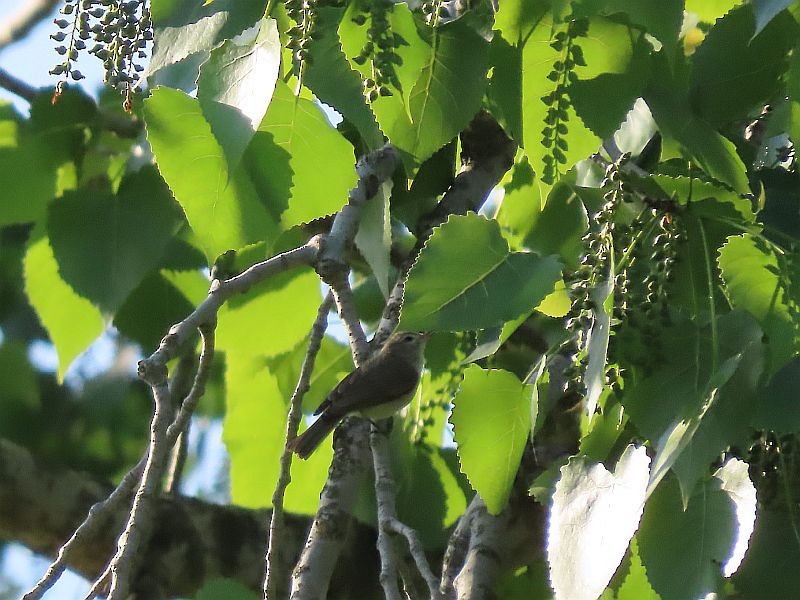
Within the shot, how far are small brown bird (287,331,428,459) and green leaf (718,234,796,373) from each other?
2.27 ft

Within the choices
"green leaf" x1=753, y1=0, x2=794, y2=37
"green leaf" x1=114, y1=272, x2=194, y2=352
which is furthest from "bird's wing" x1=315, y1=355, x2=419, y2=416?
"green leaf" x1=753, y1=0, x2=794, y2=37

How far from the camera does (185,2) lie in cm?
122

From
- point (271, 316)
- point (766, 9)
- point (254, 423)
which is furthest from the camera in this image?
point (254, 423)

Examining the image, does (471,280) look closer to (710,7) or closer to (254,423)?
(710,7)

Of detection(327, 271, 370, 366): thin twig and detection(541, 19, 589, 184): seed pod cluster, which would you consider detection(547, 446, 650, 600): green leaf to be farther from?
detection(327, 271, 370, 366): thin twig

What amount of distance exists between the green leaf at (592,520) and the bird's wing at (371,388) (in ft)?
1.96

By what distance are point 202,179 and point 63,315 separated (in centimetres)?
74

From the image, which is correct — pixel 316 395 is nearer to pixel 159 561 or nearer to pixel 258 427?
pixel 258 427

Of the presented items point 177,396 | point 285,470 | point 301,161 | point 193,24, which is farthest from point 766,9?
point 177,396

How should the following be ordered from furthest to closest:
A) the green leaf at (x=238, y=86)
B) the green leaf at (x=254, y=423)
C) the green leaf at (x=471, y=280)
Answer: the green leaf at (x=254, y=423)
the green leaf at (x=471, y=280)
the green leaf at (x=238, y=86)

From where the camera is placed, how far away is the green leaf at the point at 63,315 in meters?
1.75

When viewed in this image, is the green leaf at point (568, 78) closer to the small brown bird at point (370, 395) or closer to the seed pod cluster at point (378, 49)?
the seed pod cluster at point (378, 49)

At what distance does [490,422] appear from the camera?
1.36m

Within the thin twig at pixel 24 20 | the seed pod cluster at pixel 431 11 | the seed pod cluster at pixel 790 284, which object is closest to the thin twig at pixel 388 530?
the seed pod cluster at pixel 790 284
